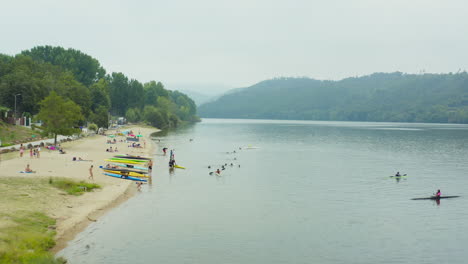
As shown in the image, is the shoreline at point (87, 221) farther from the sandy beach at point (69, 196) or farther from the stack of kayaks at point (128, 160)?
the stack of kayaks at point (128, 160)

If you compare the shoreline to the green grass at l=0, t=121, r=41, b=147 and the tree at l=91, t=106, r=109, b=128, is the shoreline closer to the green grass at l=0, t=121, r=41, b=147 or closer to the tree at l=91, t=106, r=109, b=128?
the green grass at l=0, t=121, r=41, b=147

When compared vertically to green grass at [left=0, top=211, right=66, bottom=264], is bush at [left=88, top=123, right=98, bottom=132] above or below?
above

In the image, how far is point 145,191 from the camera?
180ft

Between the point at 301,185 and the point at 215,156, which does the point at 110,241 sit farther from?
the point at 215,156

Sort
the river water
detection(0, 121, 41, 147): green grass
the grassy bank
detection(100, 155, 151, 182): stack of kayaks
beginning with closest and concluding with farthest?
the grassy bank
the river water
detection(100, 155, 151, 182): stack of kayaks
detection(0, 121, 41, 147): green grass

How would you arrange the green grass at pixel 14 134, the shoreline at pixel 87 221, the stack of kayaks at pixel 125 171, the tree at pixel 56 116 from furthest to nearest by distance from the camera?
1. the tree at pixel 56 116
2. the green grass at pixel 14 134
3. the stack of kayaks at pixel 125 171
4. the shoreline at pixel 87 221

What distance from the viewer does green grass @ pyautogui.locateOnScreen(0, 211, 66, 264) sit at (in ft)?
84.7

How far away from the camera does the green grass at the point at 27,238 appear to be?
1016 inches

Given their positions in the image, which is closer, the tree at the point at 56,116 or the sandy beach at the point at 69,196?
the sandy beach at the point at 69,196

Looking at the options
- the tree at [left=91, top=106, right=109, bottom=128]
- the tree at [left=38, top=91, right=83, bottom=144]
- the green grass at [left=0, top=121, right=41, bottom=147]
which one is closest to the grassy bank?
the green grass at [left=0, top=121, right=41, bottom=147]

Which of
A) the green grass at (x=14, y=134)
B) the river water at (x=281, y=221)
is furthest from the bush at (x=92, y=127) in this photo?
the river water at (x=281, y=221)

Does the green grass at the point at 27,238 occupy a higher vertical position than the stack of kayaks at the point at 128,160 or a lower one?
lower

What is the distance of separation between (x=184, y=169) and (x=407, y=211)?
41.0 m

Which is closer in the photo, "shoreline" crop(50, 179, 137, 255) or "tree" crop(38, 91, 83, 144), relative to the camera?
"shoreline" crop(50, 179, 137, 255)
